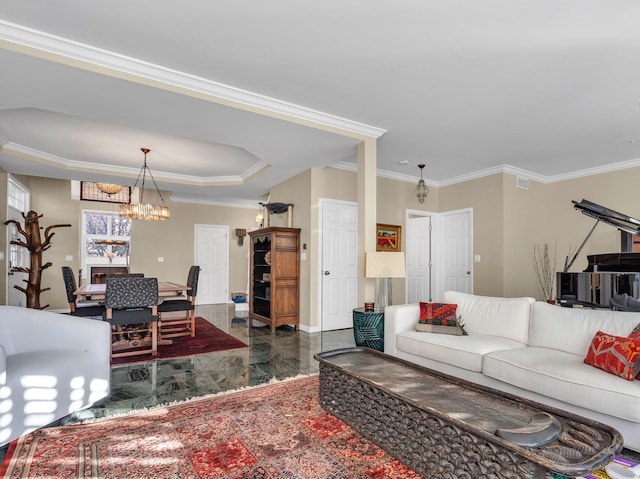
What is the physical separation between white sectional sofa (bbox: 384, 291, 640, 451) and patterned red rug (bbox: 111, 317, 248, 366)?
210cm

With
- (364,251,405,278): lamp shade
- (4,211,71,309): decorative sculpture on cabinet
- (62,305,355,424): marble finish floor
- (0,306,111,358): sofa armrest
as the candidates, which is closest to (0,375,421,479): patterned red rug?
(62,305,355,424): marble finish floor

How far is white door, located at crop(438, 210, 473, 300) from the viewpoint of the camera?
648cm

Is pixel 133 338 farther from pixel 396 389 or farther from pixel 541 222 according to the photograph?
pixel 541 222

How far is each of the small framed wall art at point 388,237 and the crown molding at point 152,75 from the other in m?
2.55

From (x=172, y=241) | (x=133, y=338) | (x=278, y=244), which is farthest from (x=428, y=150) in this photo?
(x=172, y=241)

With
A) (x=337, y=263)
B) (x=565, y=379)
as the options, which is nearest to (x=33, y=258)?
(x=337, y=263)

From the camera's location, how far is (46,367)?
2.18 meters

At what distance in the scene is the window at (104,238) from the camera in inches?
305

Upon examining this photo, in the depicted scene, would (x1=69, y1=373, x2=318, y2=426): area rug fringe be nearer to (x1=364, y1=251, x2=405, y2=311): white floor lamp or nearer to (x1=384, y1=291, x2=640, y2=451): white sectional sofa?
(x1=384, y1=291, x2=640, y2=451): white sectional sofa

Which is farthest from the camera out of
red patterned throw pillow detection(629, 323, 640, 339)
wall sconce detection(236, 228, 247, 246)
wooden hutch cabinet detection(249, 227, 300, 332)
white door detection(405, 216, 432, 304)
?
wall sconce detection(236, 228, 247, 246)

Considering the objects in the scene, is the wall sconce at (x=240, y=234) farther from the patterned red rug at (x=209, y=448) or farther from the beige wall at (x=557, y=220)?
the patterned red rug at (x=209, y=448)

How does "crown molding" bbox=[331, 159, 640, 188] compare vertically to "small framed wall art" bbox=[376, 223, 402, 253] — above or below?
above

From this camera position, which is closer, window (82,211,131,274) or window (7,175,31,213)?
window (7,175,31,213)

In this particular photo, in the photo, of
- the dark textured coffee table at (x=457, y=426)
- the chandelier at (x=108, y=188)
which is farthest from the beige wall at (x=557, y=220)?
the chandelier at (x=108, y=188)
